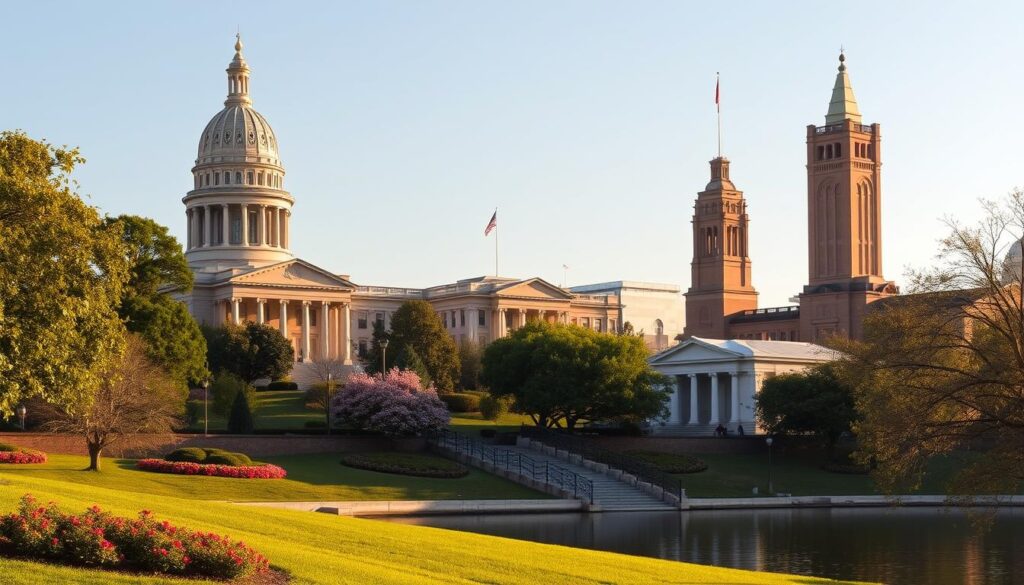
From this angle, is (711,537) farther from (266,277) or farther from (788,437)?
(266,277)

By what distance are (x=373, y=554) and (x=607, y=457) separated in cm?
4850

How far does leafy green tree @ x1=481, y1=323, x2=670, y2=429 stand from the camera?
85750mm

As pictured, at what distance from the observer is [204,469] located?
2432 inches

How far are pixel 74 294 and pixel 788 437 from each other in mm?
63684

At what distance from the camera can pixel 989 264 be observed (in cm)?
3519

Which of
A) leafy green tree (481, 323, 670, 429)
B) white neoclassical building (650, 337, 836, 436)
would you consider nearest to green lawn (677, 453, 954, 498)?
leafy green tree (481, 323, 670, 429)

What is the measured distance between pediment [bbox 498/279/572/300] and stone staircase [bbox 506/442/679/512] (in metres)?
78.2

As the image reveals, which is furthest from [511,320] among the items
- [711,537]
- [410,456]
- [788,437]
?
[711,537]

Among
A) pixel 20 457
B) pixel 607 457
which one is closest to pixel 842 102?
pixel 607 457

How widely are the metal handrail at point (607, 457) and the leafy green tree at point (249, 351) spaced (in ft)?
114

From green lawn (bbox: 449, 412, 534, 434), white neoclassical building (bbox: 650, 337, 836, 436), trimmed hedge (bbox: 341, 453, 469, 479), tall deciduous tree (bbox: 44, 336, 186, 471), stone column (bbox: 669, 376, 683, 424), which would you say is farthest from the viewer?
stone column (bbox: 669, 376, 683, 424)

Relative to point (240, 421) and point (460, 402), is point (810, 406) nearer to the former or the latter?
point (460, 402)

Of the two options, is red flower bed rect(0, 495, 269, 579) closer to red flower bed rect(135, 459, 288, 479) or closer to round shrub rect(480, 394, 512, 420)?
red flower bed rect(135, 459, 288, 479)

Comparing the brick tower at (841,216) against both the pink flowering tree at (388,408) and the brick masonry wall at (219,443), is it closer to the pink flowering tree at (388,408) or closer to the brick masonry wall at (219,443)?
the pink flowering tree at (388,408)
